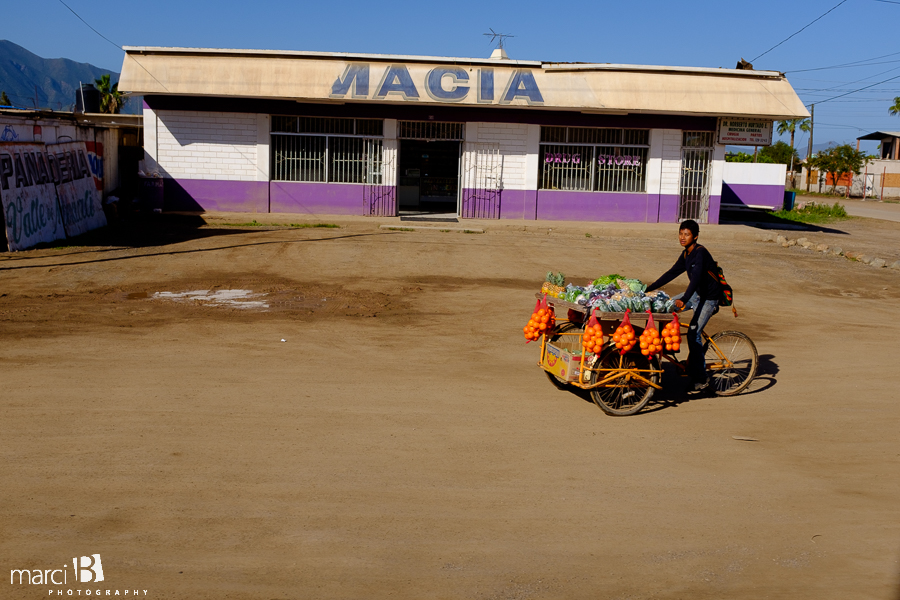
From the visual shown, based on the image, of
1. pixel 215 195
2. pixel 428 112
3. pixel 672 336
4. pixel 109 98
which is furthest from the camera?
pixel 109 98

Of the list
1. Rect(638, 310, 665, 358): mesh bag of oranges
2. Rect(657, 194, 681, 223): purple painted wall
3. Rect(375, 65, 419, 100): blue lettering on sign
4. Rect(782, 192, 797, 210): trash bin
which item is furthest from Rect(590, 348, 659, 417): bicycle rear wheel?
Rect(782, 192, 797, 210): trash bin

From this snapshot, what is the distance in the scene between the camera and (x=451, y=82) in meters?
24.2

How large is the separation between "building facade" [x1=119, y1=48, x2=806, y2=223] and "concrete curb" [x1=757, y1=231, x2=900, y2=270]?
7.42ft

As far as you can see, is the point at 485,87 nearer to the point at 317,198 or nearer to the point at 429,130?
the point at 429,130

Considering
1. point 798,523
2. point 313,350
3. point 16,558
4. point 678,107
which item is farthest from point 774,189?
point 16,558

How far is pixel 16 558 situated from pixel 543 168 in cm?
2275

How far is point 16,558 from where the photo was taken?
14.3ft

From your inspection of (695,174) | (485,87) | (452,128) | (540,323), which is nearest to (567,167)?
(485,87)

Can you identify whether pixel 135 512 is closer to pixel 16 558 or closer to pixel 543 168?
pixel 16 558

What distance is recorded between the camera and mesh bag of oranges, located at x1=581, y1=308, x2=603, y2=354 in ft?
23.7

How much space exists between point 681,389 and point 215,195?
63.6 feet

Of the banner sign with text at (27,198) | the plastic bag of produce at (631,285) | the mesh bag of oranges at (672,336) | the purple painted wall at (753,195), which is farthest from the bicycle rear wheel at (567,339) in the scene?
the purple painted wall at (753,195)

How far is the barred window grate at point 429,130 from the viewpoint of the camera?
25031 mm

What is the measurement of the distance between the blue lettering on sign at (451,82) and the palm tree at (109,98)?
2219 centimetres
